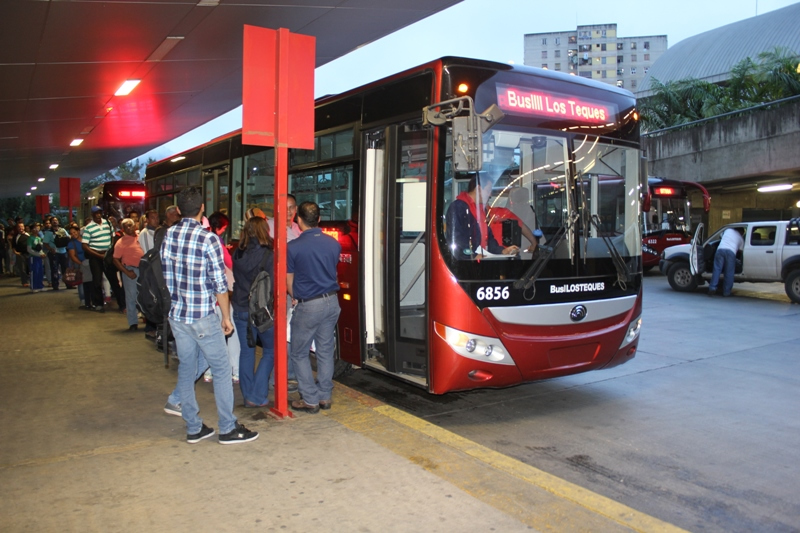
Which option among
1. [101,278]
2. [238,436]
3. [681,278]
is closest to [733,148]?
[681,278]

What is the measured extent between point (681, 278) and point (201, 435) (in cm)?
1508

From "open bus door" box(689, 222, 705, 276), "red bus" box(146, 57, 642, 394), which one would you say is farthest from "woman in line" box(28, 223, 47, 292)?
"open bus door" box(689, 222, 705, 276)

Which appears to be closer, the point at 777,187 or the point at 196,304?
the point at 196,304

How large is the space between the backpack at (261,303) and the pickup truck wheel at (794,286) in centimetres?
1329

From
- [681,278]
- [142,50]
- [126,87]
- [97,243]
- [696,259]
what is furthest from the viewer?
[681,278]

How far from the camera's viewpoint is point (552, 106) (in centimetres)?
652

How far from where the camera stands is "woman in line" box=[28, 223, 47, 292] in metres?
18.6

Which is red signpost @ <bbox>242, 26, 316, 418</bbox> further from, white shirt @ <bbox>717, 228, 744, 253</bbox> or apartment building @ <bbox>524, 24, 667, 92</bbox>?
apartment building @ <bbox>524, 24, 667, 92</bbox>

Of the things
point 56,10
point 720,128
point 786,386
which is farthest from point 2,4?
point 720,128

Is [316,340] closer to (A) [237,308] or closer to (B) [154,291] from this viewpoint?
(A) [237,308]

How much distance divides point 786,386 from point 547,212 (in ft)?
12.7

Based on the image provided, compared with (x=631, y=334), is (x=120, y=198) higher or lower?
higher

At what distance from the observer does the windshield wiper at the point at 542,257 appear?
6.19m

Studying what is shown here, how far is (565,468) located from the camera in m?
5.26
